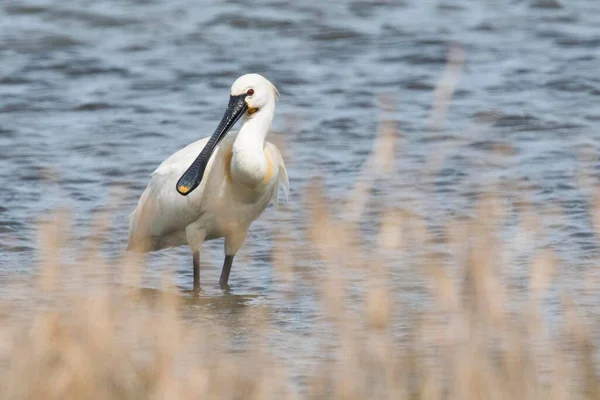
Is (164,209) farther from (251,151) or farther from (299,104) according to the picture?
(299,104)

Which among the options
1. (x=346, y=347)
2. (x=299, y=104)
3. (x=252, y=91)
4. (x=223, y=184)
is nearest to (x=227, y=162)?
(x=223, y=184)

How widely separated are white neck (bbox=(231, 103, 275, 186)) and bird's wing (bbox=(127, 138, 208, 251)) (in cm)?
36

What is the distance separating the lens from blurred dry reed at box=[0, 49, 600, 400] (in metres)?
4.16

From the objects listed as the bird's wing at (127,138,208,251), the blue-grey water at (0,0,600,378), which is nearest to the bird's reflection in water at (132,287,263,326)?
the blue-grey water at (0,0,600,378)

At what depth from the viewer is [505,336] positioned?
14.5 feet

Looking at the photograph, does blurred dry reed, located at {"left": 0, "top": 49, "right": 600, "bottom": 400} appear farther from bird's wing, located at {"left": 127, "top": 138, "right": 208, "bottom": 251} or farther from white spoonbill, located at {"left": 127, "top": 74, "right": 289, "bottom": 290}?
bird's wing, located at {"left": 127, "top": 138, "right": 208, "bottom": 251}

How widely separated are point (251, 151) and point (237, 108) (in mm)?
288

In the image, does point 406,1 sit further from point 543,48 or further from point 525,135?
point 525,135

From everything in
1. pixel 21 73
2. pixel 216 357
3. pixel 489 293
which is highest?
pixel 489 293

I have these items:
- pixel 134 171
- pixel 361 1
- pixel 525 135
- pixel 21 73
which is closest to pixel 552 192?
pixel 525 135

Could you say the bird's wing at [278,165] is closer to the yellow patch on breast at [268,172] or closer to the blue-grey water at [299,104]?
the yellow patch on breast at [268,172]

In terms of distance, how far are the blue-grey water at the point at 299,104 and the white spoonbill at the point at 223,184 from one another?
0.78 feet

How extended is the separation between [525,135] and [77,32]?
5643 mm

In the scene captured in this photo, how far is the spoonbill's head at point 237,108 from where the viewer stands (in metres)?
7.24
